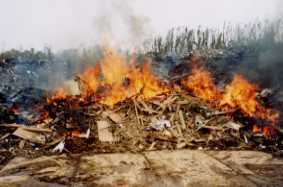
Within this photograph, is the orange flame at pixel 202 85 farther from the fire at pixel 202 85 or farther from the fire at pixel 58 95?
the fire at pixel 58 95

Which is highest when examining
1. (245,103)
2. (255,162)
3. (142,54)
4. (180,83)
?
(142,54)

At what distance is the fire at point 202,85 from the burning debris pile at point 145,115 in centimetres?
4

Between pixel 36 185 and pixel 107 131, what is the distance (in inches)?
166

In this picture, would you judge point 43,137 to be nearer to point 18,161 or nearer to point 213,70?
point 18,161

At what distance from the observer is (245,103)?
12031mm

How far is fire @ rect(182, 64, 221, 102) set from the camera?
1283cm

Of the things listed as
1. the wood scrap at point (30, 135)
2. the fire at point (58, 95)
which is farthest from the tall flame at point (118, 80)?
the wood scrap at point (30, 135)

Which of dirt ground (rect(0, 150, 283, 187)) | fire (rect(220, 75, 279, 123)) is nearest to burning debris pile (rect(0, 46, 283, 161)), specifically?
fire (rect(220, 75, 279, 123))

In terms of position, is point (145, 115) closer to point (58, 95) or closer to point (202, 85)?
point (58, 95)

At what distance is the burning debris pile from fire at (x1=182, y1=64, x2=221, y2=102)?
42mm

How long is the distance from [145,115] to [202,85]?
3690 mm

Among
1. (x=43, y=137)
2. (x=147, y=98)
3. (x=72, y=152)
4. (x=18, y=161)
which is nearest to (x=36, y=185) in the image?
(x=18, y=161)

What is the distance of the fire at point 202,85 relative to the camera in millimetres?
12828

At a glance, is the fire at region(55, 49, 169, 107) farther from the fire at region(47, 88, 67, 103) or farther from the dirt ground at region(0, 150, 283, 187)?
the dirt ground at region(0, 150, 283, 187)
